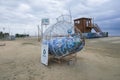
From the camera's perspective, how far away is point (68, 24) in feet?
23.0

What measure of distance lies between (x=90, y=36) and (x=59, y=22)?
23.8 meters

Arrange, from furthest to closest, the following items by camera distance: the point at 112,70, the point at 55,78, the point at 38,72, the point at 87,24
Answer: the point at 87,24, the point at 112,70, the point at 38,72, the point at 55,78

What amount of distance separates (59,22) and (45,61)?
6.42 ft

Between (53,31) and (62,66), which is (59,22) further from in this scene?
(62,66)

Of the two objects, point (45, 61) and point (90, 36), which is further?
point (90, 36)

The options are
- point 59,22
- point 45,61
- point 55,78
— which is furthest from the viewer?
point 59,22

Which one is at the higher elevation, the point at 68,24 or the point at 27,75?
the point at 68,24

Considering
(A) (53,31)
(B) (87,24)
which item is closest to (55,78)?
(A) (53,31)

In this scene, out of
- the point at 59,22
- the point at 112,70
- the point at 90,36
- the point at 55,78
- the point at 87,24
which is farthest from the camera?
the point at 87,24

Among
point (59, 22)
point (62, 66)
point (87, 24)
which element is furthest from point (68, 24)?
point (87, 24)

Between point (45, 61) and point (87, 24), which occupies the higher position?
point (87, 24)

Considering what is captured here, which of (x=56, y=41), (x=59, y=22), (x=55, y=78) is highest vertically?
(x=59, y=22)

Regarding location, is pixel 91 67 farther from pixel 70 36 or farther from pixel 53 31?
pixel 53 31

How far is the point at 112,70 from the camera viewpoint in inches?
233
